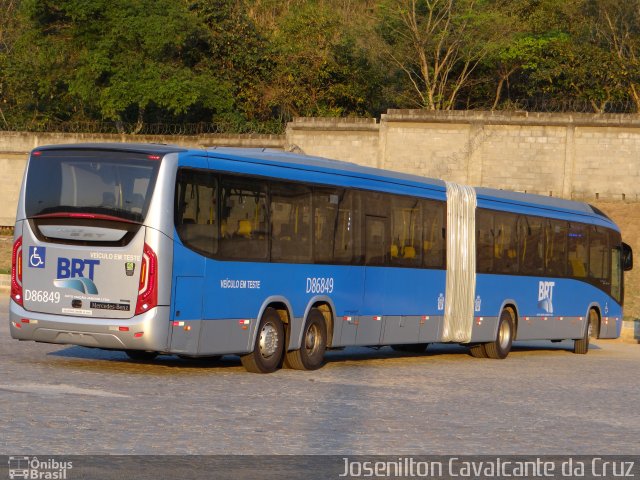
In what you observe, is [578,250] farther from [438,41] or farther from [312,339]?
[438,41]

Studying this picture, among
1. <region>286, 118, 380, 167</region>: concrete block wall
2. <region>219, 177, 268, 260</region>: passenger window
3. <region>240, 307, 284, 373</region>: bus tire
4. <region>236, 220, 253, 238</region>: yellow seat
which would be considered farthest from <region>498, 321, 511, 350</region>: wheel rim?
<region>286, 118, 380, 167</region>: concrete block wall

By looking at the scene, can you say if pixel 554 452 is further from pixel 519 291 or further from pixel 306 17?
pixel 306 17

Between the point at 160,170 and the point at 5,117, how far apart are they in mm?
52986

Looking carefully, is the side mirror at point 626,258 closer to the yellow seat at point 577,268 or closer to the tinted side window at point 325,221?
the yellow seat at point 577,268

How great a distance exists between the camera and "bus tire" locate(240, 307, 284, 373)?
1738 cm

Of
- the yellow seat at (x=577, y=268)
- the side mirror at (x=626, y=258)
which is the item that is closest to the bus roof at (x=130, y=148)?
the yellow seat at (x=577, y=268)

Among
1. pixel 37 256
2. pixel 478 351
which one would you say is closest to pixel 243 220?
pixel 37 256

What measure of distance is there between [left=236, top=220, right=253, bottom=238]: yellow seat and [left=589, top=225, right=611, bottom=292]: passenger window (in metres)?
14.0

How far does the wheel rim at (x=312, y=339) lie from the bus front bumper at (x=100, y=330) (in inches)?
133

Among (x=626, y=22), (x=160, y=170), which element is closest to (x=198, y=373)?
(x=160, y=170)

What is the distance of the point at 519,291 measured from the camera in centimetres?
2561

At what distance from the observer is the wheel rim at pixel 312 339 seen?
18.6 m

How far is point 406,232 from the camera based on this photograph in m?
21.4

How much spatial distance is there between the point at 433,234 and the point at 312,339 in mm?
4527
